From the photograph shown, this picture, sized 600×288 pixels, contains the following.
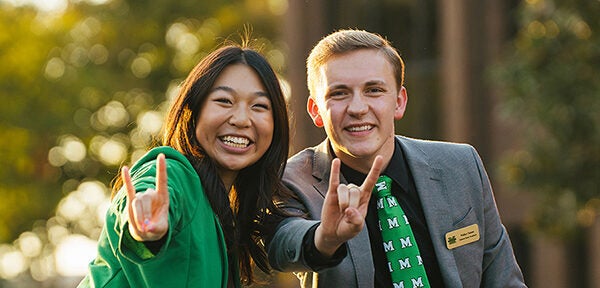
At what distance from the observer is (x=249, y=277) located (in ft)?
17.9

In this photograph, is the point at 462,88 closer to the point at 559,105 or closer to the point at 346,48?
the point at 559,105

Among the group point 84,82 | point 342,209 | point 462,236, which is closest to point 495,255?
point 462,236

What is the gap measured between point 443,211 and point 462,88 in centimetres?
1645

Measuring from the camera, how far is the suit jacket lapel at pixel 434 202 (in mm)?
5395

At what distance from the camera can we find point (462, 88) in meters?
21.8

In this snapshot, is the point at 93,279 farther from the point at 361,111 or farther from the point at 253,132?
the point at 361,111

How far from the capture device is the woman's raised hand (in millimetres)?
4148

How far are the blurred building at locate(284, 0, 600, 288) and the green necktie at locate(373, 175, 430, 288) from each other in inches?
593

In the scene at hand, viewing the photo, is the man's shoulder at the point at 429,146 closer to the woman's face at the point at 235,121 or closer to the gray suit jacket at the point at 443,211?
the gray suit jacket at the point at 443,211

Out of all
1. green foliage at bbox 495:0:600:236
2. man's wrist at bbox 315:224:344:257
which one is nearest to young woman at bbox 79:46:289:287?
man's wrist at bbox 315:224:344:257

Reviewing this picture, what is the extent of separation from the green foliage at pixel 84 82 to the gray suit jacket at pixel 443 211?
22095mm

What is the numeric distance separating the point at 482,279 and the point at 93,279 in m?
1.93

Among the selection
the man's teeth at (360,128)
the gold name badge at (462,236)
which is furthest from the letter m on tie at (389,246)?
the man's teeth at (360,128)

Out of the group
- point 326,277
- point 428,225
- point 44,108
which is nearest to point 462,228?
point 428,225
